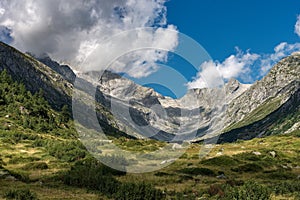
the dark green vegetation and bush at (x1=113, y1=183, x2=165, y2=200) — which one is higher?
the dark green vegetation

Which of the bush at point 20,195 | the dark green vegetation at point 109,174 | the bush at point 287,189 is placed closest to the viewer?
the bush at point 20,195

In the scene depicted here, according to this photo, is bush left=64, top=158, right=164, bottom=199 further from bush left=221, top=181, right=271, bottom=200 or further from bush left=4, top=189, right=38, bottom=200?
bush left=221, top=181, right=271, bottom=200

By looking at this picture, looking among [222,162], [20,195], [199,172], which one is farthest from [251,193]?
[222,162]

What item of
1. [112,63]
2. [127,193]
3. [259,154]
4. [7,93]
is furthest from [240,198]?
[7,93]

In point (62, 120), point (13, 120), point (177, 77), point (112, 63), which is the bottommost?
point (177, 77)

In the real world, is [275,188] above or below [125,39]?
below

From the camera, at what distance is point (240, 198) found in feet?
51.6

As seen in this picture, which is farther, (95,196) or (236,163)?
(236,163)

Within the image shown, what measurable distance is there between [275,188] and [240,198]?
10.9m

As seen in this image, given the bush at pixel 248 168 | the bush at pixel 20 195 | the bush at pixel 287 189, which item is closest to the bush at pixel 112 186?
the bush at pixel 20 195

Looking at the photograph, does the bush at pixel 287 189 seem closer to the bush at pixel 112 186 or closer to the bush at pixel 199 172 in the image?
the bush at pixel 112 186

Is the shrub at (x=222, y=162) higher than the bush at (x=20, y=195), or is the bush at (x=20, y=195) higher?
the shrub at (x=222, y=162)

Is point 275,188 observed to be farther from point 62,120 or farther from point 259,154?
point 62,120

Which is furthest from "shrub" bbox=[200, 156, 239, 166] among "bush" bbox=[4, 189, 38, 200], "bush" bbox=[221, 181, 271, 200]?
"bush" bbox=[4, 189, 38, 200]
